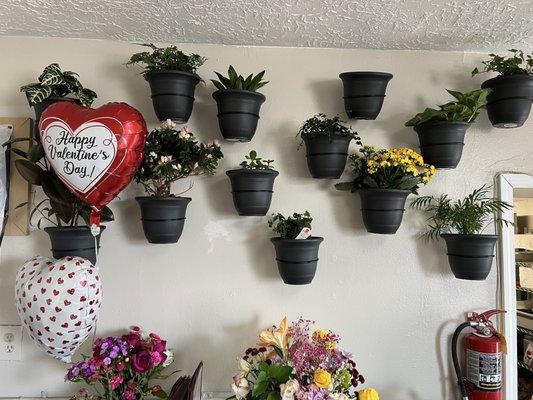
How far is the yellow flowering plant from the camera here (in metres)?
1.25

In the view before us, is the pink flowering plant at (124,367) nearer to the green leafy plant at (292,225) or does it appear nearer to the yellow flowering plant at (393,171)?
the green leafy plant at (292,225)

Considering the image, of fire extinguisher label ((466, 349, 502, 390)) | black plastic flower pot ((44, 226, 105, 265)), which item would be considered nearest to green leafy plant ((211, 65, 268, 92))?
black plastic flower pot ((44, 226, 105, 265))

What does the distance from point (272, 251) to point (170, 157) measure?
0.47 meters

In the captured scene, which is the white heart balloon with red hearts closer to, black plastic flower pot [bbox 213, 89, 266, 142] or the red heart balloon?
the red heart balloon

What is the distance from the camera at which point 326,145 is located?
1278 mm

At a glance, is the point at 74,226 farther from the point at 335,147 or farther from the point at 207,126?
the point at 335,147

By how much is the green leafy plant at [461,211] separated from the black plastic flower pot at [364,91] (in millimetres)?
369

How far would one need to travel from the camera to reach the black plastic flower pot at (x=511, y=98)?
4.27ft

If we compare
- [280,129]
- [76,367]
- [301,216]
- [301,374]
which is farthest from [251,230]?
[76,367]

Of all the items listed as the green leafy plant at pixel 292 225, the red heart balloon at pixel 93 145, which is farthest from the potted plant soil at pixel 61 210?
the green leafy plant at pixel 292 225

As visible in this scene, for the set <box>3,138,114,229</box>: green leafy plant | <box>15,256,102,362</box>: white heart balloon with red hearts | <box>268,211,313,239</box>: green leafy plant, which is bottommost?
<box>15,256,102,362</box>: white heart balloon with red hearts

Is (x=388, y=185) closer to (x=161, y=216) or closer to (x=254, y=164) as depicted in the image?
(x=254, y=164)

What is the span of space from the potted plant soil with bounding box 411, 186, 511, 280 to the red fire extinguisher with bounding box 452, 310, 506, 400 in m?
0.18

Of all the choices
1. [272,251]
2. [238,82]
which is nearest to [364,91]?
[238,82]
